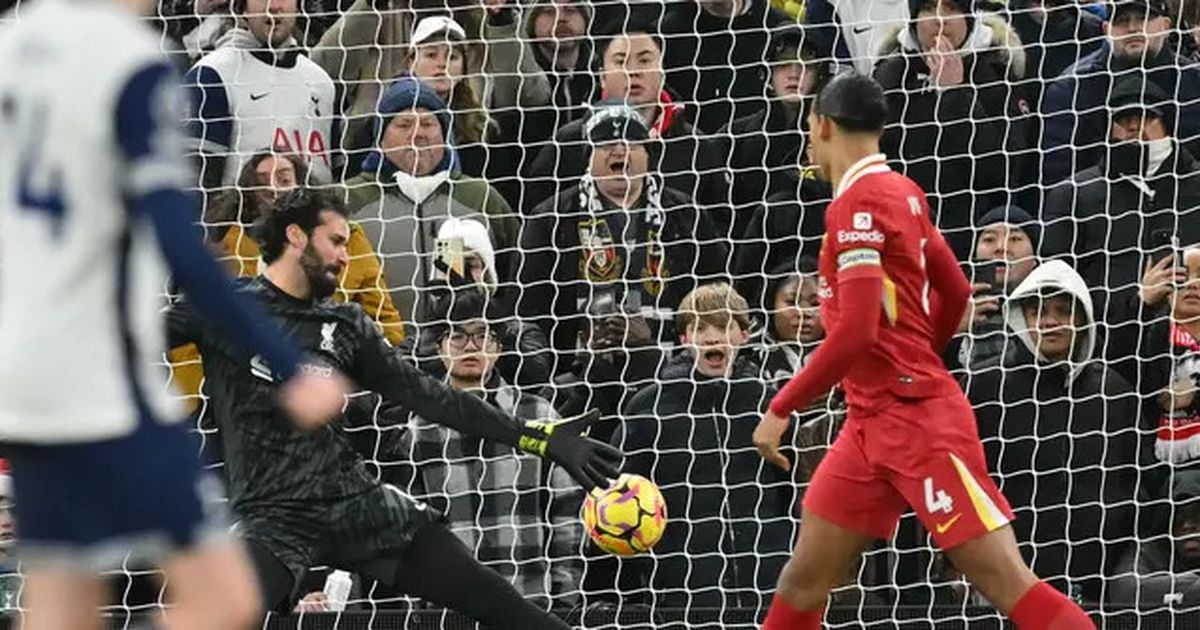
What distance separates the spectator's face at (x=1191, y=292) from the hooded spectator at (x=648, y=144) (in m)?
1.70

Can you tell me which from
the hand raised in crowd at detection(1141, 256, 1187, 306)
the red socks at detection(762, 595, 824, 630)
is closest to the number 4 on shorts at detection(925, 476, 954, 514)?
the red socks at detection(762, 595, 824, 630)

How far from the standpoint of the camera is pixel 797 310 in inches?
372

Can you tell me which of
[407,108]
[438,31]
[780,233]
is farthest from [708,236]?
[438,31]

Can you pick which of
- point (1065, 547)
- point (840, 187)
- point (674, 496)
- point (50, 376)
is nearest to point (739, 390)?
point (674, 496)

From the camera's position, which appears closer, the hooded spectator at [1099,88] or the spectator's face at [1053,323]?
the spectator's face at [1053,323]

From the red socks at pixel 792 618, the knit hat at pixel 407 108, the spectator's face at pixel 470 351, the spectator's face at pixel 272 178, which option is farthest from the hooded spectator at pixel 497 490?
the red socks at pixel 792 618

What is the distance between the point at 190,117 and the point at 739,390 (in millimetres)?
2346

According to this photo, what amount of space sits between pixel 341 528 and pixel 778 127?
3439mm

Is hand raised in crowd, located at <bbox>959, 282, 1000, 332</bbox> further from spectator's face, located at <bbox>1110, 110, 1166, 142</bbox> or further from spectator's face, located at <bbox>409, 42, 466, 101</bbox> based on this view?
spectator's face, located at <bbox>409, 42, 466, 101</bbox>

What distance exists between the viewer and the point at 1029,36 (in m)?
10.7

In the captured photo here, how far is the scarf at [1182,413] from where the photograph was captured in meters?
9.28

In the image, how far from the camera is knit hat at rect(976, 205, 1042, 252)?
9.59 metres

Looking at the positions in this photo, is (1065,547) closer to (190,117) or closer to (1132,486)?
(1132,486)

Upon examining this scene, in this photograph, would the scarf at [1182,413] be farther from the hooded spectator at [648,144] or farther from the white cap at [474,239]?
the white cap at [474,239]
